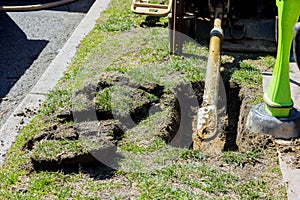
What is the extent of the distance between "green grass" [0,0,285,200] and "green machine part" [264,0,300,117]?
55cm

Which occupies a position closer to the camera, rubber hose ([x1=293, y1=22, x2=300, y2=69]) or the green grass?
rubber hose ([x1=293, y1=22, x2=300, y2=69])

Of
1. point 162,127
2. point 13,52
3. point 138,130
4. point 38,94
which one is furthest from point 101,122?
point 13,52

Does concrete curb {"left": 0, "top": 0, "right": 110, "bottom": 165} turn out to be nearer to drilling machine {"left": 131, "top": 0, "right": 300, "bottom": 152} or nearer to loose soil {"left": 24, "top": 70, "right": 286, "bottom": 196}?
loose soil {"left": 24, "top": 70, "right": 286, "bottom": 196}

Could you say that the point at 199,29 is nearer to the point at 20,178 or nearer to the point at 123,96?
the point at 123,96

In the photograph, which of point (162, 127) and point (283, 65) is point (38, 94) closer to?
point (162, 127)

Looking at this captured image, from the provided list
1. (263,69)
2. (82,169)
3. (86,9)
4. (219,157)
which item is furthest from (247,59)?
(86,9)

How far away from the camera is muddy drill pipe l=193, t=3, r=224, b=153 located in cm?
545

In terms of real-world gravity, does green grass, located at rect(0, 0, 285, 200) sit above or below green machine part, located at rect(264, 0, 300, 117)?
below

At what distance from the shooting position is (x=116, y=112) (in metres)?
5.57

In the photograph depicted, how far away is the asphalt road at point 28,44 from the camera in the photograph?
7095 mm

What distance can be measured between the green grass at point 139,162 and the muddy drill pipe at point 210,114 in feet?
1.04

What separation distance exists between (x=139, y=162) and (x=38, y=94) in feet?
6.30

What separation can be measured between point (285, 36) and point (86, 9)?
217 inches

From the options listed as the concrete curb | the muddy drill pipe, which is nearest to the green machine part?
the muddy drill pipe
